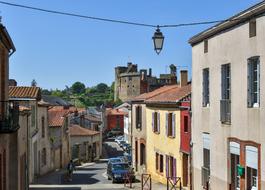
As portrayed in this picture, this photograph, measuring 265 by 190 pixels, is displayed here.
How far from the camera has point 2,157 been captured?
19.0 m

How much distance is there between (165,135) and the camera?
3391cm

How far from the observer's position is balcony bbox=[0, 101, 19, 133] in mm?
17062

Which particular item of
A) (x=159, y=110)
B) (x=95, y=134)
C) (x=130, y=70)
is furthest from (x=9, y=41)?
(x=130, y=70)

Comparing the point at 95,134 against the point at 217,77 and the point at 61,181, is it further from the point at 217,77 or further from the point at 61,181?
the point at 217,77

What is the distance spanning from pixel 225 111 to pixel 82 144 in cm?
3930

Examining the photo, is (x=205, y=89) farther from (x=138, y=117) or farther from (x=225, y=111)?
(x=138, y=117)

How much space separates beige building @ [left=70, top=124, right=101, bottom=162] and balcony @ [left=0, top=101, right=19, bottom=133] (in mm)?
36354

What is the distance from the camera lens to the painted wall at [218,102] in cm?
1675

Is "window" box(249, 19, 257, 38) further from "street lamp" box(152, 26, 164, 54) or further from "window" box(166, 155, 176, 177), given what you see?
"window" box(166, 155, 176, 177)

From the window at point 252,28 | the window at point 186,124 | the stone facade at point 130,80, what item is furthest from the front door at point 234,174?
the stone facade at point 130,80

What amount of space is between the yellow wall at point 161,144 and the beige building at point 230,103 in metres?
6.86

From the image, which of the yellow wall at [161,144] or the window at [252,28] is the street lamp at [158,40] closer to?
the window at [252,28]

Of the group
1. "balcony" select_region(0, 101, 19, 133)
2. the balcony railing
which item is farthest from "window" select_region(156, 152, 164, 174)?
"balcony" select_region(0, 101, 19, 133)

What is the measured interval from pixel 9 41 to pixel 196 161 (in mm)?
9704
